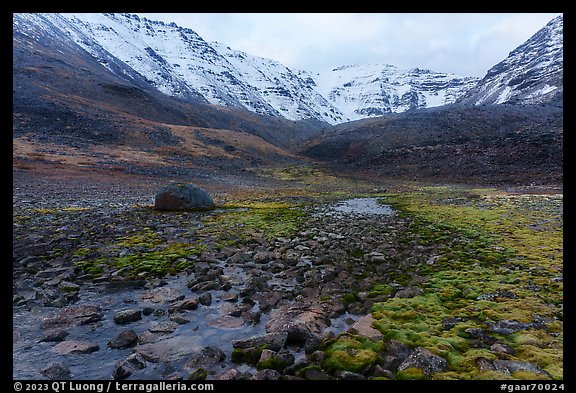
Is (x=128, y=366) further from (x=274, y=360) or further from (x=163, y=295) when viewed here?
(x=163, y=295)

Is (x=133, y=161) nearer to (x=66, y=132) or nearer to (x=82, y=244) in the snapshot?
(x=66, y=132)

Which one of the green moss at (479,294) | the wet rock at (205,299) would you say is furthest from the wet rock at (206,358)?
the green moss at (479,294)

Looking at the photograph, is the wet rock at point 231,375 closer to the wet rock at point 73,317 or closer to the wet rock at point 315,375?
the wet rock at point 315,375

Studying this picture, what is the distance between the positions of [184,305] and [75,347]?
2.63 metres

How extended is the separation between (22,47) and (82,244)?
550 ft

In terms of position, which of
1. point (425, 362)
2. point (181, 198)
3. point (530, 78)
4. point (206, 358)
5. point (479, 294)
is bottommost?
point (206, 358)

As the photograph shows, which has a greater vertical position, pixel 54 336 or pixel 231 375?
pixel 54 336

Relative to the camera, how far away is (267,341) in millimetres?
6961

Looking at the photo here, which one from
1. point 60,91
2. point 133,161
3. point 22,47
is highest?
point 22,47

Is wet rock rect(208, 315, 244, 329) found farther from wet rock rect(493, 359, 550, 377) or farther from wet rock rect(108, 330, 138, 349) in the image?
wet rock rect(493, 359, 550, 377)

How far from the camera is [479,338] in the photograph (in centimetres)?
703

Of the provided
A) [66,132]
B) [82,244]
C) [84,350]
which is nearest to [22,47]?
[66,132]

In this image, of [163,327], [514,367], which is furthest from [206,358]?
[514,367]
